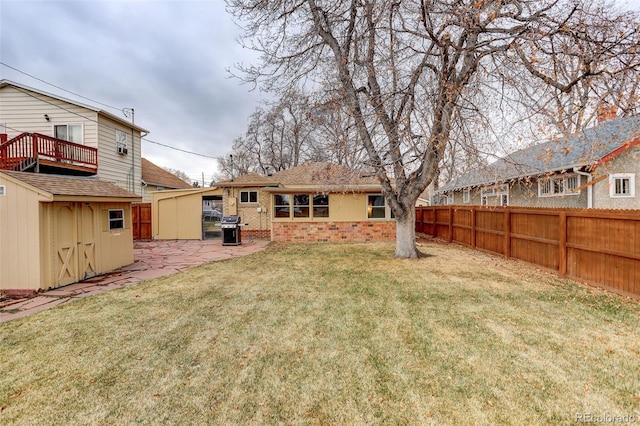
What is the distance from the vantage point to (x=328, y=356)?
2.98 meters

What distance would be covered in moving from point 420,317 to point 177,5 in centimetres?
1093

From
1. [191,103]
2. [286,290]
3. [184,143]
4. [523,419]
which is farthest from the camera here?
[184,143]

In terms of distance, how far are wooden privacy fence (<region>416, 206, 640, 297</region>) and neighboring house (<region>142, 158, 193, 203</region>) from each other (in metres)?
17.0

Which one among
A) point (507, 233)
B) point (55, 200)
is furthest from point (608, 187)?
point (55, 200)

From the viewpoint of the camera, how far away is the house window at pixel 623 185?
27.9ft

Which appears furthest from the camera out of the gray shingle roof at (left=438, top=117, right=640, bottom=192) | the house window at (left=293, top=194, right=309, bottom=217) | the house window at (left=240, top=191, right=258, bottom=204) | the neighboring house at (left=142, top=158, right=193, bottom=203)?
the neighboring house at (left=142, top=158, right=193, bottom=203)

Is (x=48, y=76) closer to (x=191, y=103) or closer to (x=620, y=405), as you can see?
(x=191, y=103)

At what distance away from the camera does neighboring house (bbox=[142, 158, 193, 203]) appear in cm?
1616

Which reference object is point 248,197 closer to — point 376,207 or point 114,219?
point 376,207

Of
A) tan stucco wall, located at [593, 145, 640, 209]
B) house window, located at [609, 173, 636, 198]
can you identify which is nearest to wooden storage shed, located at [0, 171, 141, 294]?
tan stucco wall, located at [593, 145, 640, 209]

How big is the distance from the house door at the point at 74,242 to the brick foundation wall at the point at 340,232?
271 inches

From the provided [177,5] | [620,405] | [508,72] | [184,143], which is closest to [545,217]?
[508,72]

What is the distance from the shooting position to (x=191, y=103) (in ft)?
54.4

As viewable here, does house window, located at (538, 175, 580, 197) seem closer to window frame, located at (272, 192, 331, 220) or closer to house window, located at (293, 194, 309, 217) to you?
window frame, located at (272, 192, 331, 220)
